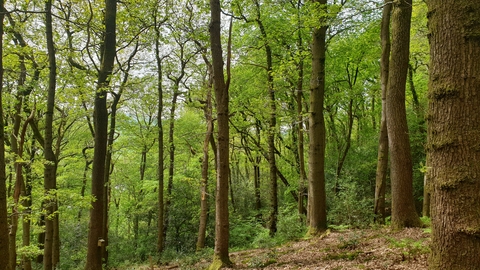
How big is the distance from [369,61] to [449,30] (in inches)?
539

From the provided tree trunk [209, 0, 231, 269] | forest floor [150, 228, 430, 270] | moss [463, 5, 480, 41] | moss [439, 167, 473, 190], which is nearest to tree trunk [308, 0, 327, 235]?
forest floor [150, 228, 430, 270]

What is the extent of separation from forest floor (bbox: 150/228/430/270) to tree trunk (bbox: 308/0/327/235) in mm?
537

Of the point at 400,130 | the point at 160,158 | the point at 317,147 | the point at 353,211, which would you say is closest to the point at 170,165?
the point at 160,158

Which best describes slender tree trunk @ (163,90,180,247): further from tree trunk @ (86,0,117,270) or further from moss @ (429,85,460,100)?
moss @ (429,85,460,100)

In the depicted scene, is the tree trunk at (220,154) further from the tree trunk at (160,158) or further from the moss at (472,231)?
the tree trunk at (160,158)

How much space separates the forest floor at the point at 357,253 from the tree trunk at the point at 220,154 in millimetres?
522

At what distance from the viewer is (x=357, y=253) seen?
5758 millimetres

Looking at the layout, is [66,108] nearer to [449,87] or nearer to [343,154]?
[343,154]

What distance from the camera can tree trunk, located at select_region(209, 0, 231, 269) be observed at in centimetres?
702

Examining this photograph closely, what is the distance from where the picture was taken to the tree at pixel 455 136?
8.13ft

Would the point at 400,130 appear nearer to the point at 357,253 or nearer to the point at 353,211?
the point at 357,253

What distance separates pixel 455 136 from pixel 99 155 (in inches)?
303

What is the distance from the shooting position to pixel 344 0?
14141 millimetres

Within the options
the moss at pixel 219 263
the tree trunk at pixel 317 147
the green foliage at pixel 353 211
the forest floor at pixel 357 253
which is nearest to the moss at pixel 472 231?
the forest floor at pixel 357 253
